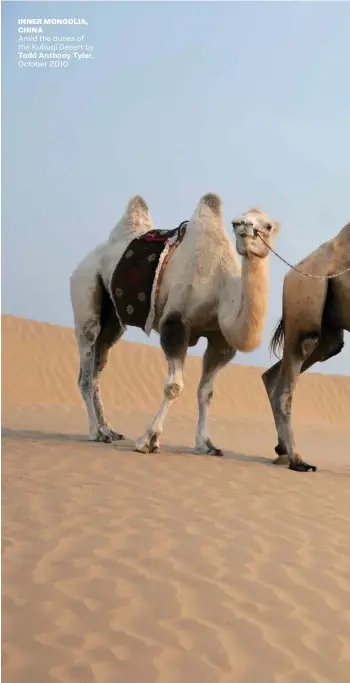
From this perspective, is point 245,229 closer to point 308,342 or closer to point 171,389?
point 308,342

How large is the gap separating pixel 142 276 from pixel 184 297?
0.59 m

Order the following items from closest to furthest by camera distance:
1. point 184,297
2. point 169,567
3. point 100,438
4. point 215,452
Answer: point 169,567 → point 184,297 → point 215,452 → point 100,438

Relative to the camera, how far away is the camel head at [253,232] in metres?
7.67

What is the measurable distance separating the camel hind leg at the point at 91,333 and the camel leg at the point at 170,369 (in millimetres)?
1217

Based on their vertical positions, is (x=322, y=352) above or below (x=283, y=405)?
above

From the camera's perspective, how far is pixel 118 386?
26.2 m

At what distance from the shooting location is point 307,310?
27.0 ft

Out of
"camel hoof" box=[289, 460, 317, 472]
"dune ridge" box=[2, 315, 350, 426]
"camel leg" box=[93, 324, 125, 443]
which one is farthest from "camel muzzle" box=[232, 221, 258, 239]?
"dune ridge" box=[2, 315, 350, 426]

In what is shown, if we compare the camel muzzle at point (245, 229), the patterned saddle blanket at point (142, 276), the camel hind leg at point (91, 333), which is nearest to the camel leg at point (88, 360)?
the camel hind leg at point (91, 333)

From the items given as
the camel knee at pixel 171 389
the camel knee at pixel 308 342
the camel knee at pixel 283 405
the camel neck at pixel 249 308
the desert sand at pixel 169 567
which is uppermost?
the camel neck at pixel 249 308

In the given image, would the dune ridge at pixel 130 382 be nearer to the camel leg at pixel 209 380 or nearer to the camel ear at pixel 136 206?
the camel ear at pixel 136 206

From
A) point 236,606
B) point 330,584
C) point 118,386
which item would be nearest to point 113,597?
point 236,606

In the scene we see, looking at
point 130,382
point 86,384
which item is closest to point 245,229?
point 86,384

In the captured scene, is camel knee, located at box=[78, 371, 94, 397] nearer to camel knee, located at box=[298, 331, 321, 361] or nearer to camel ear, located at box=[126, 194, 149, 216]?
camel ear, located at box=[126, 194, 149, 216]
